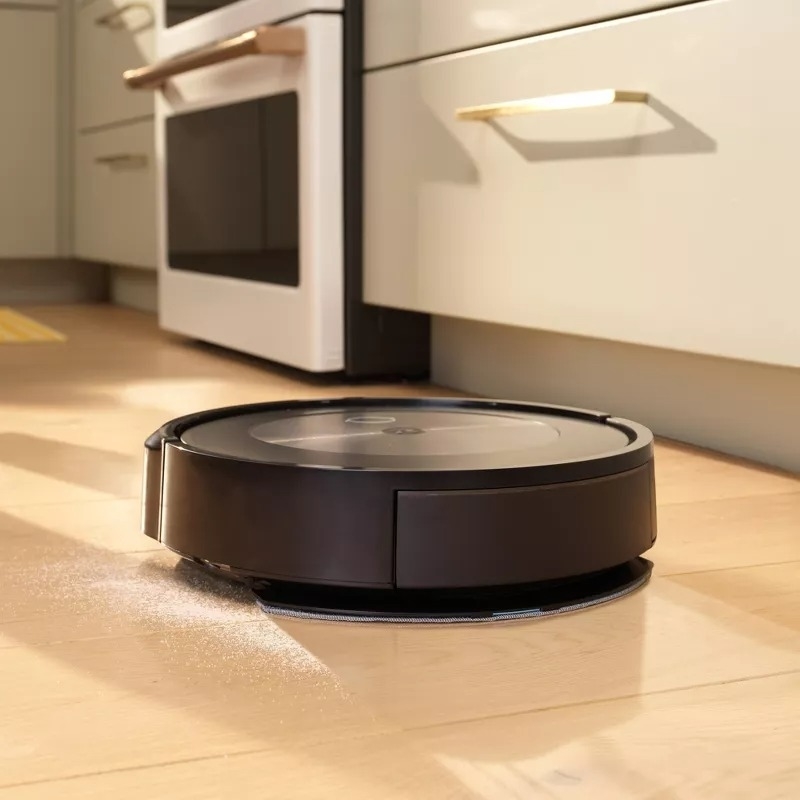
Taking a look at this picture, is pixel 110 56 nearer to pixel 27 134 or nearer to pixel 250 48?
pixel 27 134

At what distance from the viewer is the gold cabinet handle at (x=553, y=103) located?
56.2 inches

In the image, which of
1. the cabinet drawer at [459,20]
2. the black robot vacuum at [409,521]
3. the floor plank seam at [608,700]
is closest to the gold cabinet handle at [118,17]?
the cabinet drawer at [459,20]

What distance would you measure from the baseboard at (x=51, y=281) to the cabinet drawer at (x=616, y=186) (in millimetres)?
2335

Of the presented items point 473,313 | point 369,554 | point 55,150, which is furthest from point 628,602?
point 55,150

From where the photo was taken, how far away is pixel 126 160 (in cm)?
356

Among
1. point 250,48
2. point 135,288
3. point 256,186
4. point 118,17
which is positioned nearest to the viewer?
point 250,48

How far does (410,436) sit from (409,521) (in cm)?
19

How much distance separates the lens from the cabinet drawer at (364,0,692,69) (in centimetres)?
153

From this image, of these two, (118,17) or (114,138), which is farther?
(114,138)

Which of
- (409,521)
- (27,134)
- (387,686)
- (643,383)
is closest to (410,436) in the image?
(409,521)

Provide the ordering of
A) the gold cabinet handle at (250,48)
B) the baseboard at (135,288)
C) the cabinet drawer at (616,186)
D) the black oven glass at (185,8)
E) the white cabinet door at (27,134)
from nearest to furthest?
the cabinet drawer at (616,186)
the gold cabinet handle at (250,48)
the black oven glass at (185,8)
the baseboard at (135,288)
the white cabinet door at (27,134)

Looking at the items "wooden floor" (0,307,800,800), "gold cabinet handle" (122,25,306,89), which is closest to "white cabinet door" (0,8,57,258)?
"gold cabinet handle" (122,25,306,89)

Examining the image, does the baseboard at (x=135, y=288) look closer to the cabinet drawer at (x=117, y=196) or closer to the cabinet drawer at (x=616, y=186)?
the cabinet drawer at (x=117, y=196)

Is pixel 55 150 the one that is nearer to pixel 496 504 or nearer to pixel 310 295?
pixel 310 295
